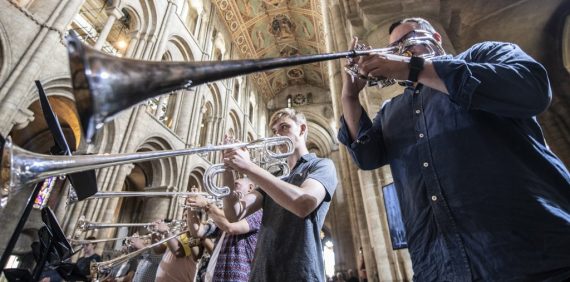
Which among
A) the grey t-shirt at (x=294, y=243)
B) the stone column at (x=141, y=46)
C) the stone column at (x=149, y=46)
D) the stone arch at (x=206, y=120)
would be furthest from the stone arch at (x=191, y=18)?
the grey t-shirt at (x=294, y=243)

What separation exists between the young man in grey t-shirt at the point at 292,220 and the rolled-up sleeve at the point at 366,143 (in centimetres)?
24

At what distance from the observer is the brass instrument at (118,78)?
58 centimetres

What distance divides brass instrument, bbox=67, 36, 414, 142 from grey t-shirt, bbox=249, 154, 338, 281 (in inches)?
38.9

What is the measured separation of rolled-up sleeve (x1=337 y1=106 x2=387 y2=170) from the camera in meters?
1.41

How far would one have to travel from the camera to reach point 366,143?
141 centimetres

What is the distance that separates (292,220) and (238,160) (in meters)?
0.46

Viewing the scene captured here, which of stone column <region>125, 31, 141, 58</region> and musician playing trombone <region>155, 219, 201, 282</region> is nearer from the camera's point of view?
musician playing trombone <region>155, 219, 201, 282</region>

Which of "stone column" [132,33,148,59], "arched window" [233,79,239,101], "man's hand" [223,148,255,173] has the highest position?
"arched window" [233,79,239,101]

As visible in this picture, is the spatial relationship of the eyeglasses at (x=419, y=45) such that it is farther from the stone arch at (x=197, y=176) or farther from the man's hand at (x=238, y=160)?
the stone arch at (x=197, y=176)

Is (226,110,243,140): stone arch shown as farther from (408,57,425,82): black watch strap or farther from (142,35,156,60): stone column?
(408,57,425,82): black watch strap

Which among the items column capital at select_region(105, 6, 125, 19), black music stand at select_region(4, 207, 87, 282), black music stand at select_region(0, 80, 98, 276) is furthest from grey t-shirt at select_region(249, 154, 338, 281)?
column capital at select_region(105, 6, 125, 19)

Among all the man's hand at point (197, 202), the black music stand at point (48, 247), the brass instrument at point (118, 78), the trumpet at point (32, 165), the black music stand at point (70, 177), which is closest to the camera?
the brass instrument at point (118, 78)

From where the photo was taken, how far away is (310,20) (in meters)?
18.7

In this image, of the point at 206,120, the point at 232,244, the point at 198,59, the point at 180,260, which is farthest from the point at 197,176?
the point at 232,244
